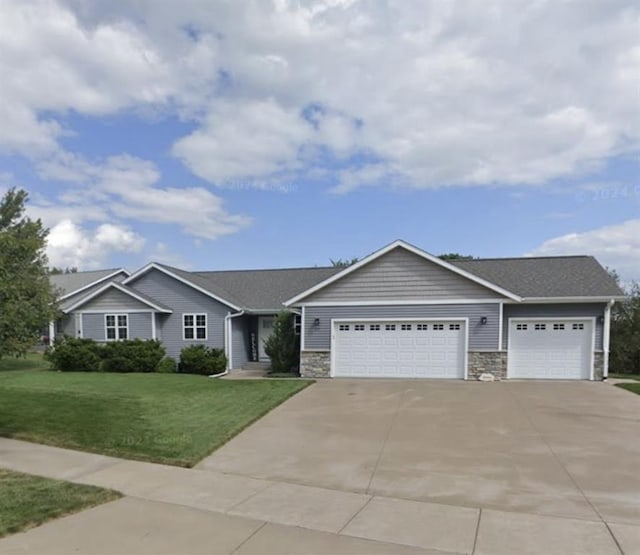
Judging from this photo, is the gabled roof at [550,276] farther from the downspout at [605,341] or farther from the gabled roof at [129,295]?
the gabled roof at [129,295]

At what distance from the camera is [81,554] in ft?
13.7

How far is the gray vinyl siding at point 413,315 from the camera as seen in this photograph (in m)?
17.2

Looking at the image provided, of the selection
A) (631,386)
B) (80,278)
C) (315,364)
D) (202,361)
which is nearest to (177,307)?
(202,361)

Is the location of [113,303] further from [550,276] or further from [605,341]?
[605,341]

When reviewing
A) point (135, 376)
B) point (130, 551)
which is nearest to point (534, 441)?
point (130, 551)

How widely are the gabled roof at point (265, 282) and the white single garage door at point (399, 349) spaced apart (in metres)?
4.64

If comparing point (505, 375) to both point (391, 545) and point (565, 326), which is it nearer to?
point (565, 326)

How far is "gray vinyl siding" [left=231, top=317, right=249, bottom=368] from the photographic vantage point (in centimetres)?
2162

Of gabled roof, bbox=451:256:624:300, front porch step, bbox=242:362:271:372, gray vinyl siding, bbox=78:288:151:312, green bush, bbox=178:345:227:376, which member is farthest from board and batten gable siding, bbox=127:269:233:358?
gabled roof, bbox=451:256:624:300

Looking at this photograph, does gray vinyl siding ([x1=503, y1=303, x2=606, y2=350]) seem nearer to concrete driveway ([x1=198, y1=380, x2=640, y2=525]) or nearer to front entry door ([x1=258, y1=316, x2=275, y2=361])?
concrete driveway ([x1=198, y1=380, x2=640, y2=525])

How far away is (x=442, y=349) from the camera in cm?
1764

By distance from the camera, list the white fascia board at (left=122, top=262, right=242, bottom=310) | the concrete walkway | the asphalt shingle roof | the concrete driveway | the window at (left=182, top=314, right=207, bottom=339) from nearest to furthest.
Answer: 1. the concrete walkway
2. the concrete driveway
3. the white fascia board at (left=122, top=262, right=242, bottom=310)
4. the window at (left=182, top=314, right=207, bottom=339)
5. the asphalt shingle roof

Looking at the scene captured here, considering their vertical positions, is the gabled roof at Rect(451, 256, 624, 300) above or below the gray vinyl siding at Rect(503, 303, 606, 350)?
above

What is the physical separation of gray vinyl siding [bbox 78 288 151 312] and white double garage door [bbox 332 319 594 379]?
30.8ft
